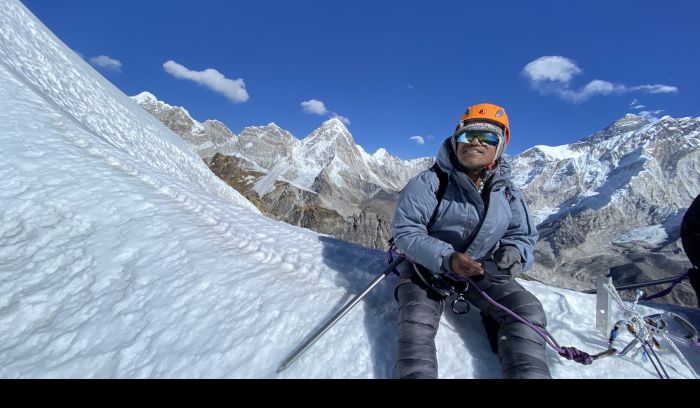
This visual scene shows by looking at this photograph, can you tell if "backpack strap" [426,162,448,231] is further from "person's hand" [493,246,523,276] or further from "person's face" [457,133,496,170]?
"person's hand" [493,246,523,276]

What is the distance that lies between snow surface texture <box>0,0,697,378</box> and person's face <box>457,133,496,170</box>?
2.09 meters

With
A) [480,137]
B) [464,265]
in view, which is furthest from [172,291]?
[480,137]

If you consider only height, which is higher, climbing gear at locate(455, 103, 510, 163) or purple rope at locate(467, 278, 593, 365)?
climbing gear at locate(455, 103, 510, 163)

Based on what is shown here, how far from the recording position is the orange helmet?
5109 millimetres

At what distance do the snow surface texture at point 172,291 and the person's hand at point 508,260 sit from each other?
108 centimetres

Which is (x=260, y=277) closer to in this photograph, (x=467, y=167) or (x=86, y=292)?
(x=86, y=292)

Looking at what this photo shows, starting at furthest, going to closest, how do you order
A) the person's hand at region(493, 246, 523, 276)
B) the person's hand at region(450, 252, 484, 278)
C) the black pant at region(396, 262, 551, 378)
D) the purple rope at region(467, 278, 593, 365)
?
the person's hand at region(493, 246, 523, 276)
the person's hand at region(450, 252, 484, 278)
the purple rope at region(467, 278, 593, 365)
the black pant at region(396, 262, 551, 378)

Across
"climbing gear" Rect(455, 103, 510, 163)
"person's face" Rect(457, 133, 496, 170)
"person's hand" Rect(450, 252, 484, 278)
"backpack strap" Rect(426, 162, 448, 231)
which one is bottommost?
"person's hand" Rect(450, 252, 484, 278)

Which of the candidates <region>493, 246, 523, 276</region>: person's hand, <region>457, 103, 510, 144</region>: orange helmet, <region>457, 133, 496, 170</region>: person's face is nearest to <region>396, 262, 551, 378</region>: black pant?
<region>493, 246, 523, 276</region>: person's hand

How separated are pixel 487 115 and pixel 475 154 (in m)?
0.60

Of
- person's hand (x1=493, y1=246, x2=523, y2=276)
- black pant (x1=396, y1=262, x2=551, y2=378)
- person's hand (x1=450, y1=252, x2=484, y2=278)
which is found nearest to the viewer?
black pant (x1=396, y1=262, x2=551, y2=378)

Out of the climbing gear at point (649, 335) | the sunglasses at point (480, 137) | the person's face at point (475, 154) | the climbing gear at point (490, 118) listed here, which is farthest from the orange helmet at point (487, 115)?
the climbing gear at point (649, 335)

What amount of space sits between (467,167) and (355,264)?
274cm

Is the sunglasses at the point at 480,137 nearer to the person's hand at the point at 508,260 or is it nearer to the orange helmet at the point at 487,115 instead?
the orange helmet at the point at 487,115
